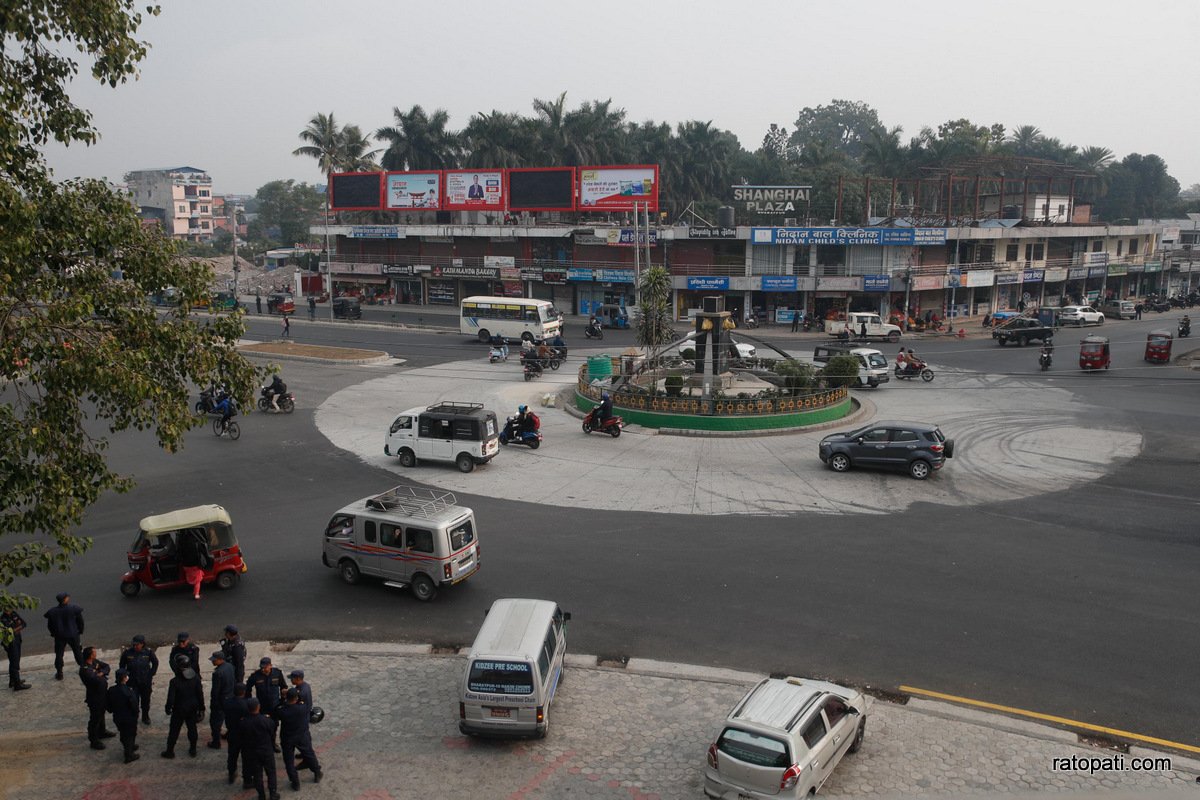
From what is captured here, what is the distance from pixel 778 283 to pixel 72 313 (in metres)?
51.1

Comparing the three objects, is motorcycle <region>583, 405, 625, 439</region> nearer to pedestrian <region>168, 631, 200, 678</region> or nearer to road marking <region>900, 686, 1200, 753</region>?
road marking <region>900, 686, 1200, 753</region>

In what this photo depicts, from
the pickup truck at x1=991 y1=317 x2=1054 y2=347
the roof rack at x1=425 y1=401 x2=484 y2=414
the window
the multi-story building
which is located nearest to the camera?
the window

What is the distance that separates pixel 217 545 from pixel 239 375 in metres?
5.44

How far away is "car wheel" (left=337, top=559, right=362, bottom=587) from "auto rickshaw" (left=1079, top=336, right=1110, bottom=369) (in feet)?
119

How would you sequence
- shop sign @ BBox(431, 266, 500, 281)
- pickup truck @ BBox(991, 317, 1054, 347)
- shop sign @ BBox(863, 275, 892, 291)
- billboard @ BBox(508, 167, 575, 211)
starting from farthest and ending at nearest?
shop sign @ BBox(431, 266, 500, 281) < billboard @ BBox(508, 167, 575, 211) < shop sign @ BBox(863, 275, 892, 291) < pickup truck @ BBox(991, 317, 1054, 347)

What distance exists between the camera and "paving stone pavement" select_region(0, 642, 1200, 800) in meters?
10.6

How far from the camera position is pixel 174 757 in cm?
1152

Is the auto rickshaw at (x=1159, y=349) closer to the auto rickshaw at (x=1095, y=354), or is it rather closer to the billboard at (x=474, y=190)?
the auto rickshaw at (x=1095, y=354)

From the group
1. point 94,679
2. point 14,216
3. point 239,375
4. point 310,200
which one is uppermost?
point 310,200

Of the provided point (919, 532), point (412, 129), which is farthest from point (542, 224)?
point (919, 532)

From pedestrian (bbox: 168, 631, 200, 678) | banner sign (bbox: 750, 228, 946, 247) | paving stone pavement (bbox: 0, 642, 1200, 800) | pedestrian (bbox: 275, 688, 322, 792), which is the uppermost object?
banner sign (bbox: 750, 228, 946, 247)

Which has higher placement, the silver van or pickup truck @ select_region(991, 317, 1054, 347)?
pickup truck @ select_region(991, 317, 1054, 347)

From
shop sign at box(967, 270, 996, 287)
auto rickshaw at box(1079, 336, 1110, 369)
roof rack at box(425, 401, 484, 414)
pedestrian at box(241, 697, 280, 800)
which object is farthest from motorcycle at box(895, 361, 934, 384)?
pedestrian at box(241, 697, 280, 800)

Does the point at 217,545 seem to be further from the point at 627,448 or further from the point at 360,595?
the point at 627,448
